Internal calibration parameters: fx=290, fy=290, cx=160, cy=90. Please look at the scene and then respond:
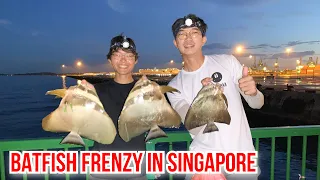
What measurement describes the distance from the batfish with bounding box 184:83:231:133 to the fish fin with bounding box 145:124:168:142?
11.8 inches

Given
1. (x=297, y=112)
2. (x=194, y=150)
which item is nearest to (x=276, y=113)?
(x=297, y=112)

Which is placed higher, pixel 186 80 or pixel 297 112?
pixel 186 80

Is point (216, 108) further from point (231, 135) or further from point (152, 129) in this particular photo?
point (152, 129)

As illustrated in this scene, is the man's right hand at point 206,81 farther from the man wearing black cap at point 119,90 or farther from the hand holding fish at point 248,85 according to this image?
the man wearing black cap at point 119,90

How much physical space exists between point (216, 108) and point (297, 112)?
26996 mm

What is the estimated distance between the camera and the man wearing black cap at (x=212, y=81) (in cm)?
305

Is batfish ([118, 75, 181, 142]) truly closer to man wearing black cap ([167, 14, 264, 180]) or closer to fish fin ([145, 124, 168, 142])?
fish fin ([145, 124, 168, 142])

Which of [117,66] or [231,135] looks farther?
[117,66]

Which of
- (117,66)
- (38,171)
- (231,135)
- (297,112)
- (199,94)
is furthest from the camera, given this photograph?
(297,112)

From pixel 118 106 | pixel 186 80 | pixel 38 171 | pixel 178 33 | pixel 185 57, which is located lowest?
pixel 38 171

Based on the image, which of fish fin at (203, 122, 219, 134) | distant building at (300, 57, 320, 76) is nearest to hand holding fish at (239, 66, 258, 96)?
fish fin at (203, 122, 219, 134)

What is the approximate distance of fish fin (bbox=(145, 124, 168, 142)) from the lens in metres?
2.85

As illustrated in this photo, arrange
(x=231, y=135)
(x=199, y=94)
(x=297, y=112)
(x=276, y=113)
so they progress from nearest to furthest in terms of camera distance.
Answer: (x=199, y=94) → (x=231, y=135) → (x=297, y=112) → (x=276, y=113)

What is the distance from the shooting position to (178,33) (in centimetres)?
320
